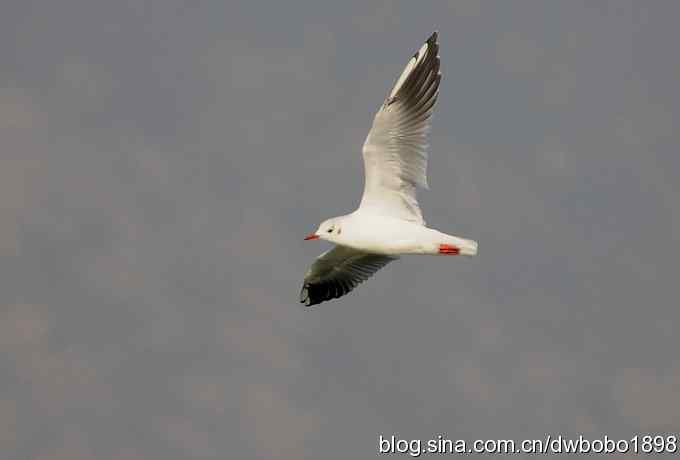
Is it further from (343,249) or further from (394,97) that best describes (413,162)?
(343,249)

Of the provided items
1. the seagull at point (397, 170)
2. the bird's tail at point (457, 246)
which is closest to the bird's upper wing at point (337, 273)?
the seagull at point (397, 170)

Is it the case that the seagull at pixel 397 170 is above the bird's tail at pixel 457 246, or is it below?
above

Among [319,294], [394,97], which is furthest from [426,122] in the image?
[319,294]

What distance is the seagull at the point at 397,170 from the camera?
18.7m

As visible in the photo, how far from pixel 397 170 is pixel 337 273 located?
9.84ft

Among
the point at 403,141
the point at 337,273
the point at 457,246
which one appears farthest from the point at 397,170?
the point at 337,273

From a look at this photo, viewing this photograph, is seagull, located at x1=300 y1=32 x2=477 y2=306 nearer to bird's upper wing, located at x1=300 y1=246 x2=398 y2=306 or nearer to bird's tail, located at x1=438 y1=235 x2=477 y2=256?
bird's tail, located at x1=438 y1=235 x2=477 y2=256

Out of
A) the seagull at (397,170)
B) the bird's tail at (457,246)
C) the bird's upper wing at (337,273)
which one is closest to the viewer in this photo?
the bird's tail at (457,246)

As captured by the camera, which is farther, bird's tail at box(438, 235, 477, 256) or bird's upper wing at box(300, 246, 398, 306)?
bird's upper wing at box(300, 246, 398, 306)

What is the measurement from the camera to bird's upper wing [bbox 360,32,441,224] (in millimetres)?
18750

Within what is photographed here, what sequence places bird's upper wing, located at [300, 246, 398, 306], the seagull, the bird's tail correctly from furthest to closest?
1. bird's upper wing, located at [300, 246, 398, 306]
2. the seagull
3. the bird's tail

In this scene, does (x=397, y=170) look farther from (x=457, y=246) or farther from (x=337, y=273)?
(x=337, y=273)

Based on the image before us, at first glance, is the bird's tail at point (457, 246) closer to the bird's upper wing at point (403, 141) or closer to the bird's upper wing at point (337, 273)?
the bird's upper wing at point (403, 141)

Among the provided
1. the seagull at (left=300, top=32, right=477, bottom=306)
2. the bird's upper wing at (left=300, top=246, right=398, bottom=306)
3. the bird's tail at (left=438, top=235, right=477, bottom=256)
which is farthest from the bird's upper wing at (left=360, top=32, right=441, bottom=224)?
the bird's upper wing at (left=300, top=246, right=398, bottom=306)
